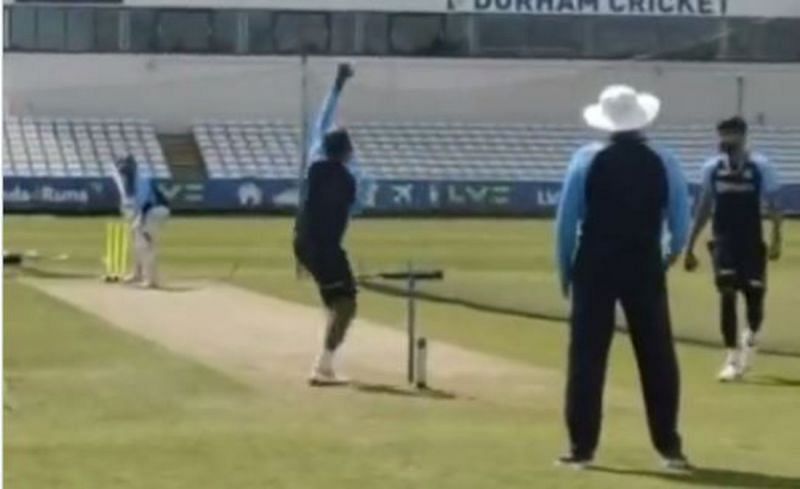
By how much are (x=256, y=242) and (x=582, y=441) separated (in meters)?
38.8

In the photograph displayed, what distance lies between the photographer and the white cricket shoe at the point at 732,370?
684 inches

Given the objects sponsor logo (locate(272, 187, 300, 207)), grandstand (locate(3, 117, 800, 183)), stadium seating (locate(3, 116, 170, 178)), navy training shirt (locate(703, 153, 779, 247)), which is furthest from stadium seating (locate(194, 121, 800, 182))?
navy training shirt (locate(703, 153, 779, 247))

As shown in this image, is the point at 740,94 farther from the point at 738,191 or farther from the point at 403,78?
the point at 738,191

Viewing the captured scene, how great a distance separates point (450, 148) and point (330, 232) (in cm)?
5976

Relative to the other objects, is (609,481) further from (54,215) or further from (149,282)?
(54,215)

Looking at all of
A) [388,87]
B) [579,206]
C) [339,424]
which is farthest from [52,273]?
[388,87]

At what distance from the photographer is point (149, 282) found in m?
31.3

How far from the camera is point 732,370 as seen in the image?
17.5 m

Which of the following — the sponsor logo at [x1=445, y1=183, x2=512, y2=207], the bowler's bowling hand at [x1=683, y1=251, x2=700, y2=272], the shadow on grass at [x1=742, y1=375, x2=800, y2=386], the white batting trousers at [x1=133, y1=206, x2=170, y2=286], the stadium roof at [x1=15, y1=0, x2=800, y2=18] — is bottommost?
the sponsor logo at [x1=445, y1=183, x2=512, y2=207]

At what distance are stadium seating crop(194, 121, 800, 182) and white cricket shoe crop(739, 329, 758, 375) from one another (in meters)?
54.0

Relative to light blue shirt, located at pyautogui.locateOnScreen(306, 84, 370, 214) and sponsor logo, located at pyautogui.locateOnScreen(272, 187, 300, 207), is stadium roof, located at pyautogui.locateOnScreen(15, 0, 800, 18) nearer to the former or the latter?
sponsor logo, located at pyautogui.locateOnScreen(272, 187, 300, 207)

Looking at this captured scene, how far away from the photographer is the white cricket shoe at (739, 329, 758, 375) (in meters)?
17.7

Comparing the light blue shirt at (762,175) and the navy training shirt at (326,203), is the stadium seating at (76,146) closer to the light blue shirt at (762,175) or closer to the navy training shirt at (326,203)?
the light blue shirt at (762,175)

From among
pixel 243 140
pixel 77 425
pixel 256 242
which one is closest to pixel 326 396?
pixel 77 425
